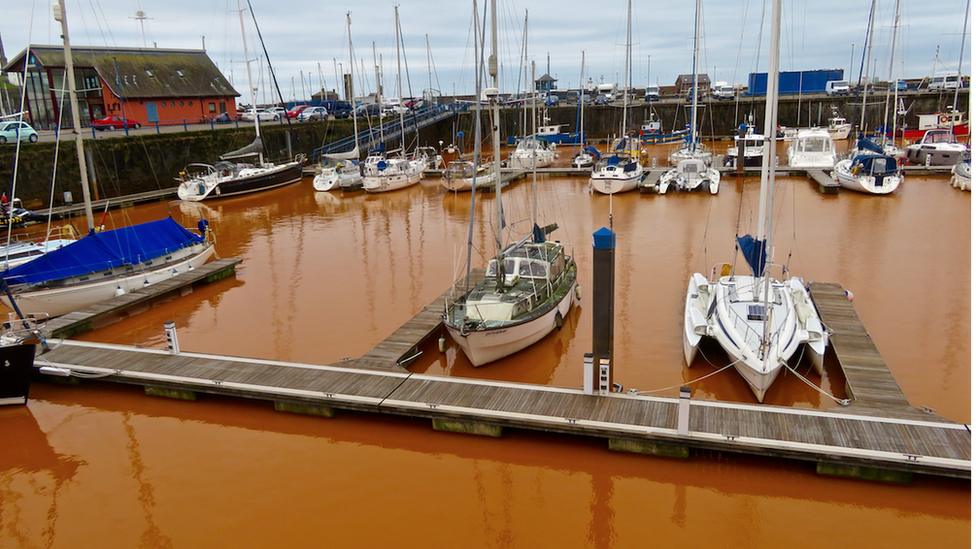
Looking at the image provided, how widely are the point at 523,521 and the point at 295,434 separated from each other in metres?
4.51

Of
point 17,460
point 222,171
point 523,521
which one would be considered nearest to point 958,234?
point 523,521

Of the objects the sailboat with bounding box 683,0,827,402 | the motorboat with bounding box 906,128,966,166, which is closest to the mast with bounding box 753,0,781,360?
the sailboat with bounding box 683,0,827,402

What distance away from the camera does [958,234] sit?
22891mm

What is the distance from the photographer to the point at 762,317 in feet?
40.2

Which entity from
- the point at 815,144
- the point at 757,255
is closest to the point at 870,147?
the point at 815,144

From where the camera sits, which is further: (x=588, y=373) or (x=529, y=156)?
(x=529, y=156)

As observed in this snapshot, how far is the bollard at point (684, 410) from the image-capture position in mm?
9250

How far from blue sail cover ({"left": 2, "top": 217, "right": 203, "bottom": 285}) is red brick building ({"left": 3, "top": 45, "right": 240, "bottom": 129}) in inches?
916

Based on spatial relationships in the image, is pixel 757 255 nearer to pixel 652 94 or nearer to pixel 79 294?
pixel 79 294

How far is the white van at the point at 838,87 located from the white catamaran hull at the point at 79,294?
6774cm

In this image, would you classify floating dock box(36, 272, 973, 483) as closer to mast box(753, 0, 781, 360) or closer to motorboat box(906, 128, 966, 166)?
mast box(753, 0, 781, 360)

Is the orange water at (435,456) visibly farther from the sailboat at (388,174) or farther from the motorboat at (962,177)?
the sailboat at (388,174)

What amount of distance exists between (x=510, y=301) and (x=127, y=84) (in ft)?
134

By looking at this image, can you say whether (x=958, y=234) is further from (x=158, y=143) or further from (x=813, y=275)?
(x=158, y=143)
